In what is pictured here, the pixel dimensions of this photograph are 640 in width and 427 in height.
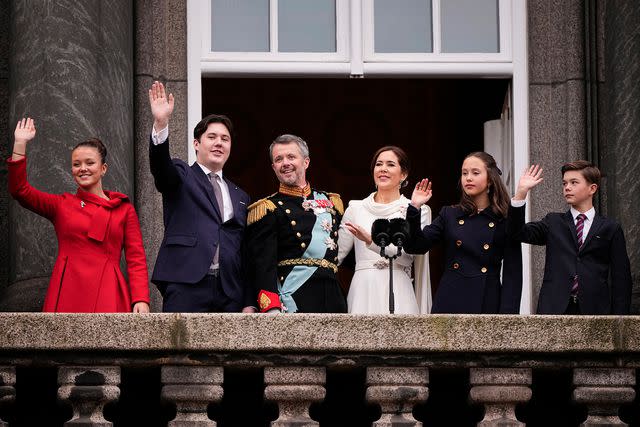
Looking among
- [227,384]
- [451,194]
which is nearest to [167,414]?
[227,384]

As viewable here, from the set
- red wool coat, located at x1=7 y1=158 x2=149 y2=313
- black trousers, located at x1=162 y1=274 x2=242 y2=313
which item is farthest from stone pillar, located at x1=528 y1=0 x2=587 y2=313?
red wool coat, located at x1=7 y1=158 x2=149 y2=313

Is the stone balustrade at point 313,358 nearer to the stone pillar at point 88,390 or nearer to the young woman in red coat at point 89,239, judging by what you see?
the stone pillar at point 88,390

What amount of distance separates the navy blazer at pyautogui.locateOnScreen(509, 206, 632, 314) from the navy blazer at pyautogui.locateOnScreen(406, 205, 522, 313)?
0.54ft

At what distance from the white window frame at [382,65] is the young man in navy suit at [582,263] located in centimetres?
193

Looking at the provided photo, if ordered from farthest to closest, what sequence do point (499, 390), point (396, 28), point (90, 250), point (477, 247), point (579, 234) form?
1. point (396, 28)
2. point (579, 234)
3. point (477, 247)
4. point (90, 250)
5. point (499, 390)

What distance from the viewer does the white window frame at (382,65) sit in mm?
11617

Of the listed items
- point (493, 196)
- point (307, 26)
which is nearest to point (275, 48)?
point (307, 26)

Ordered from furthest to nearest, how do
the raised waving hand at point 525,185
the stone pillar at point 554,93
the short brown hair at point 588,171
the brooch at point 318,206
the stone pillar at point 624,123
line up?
the stone pillar at point 554,93 < the stone pillar at point 624,123 < the short brown hair at point 588,171 < the brooch at point 318,206 < the raised waving hand at point 525,185

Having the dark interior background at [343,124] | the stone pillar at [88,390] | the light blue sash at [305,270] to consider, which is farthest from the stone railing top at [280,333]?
the dark interior background at [343,124]

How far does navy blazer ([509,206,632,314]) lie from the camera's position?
30.8 ft

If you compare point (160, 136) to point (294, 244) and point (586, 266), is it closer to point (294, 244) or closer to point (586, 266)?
point (294, 244)

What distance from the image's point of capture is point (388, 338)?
295 inches

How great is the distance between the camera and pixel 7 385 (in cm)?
750

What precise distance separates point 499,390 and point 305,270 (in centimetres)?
202
